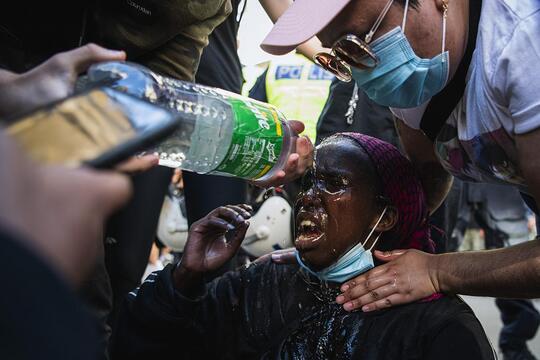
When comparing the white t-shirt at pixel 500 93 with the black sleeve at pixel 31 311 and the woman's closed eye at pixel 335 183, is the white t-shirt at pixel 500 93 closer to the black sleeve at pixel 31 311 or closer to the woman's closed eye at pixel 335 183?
the woman's closed eye at pixel 335 183

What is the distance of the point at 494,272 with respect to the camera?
1918 mm

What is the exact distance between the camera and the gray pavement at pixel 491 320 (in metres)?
5.18

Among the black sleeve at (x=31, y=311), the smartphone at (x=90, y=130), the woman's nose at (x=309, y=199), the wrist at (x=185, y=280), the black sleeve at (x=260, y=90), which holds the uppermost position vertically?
the smartphone at (x=90, y=130)

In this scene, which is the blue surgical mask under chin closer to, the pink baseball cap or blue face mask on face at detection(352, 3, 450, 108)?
blue face mask on face at detection(352, 3, 450, 108)

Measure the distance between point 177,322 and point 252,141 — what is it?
0.61 metres

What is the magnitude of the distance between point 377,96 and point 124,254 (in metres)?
1.04

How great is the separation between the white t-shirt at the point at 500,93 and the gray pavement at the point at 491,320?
2.86 meters

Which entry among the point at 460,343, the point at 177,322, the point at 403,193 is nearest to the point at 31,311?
the point at 460,343

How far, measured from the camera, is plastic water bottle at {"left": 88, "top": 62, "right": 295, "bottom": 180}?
5.99ft

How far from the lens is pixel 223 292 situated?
225 cm

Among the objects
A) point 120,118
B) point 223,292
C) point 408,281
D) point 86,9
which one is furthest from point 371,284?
point 120,118

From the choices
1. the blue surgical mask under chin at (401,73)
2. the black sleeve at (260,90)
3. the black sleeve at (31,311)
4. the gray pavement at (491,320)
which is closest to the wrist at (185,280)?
the blue surgical mask under chin at (401,73)

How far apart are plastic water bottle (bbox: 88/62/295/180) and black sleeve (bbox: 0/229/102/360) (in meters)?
1.05

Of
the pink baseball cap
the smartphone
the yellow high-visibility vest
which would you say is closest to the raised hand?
the pink baseball cap
